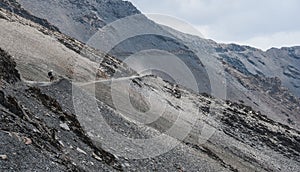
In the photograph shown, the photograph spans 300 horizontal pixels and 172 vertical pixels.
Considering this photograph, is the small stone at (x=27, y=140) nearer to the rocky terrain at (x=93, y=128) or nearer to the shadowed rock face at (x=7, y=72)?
the rocky terrain at (x=93, y=128)

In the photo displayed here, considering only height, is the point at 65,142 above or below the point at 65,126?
below

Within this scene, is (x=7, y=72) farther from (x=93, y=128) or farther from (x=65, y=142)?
(x=65, y=142)

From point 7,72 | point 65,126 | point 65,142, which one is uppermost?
point 7,72

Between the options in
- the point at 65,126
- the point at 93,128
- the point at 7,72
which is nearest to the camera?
the point at 65,126

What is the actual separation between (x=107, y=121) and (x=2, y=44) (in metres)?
19.2

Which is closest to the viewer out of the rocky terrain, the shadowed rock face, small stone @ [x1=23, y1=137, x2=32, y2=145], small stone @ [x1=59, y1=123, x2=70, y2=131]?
small stone @ [x1=23, y1=137, x2=32, y2=145]

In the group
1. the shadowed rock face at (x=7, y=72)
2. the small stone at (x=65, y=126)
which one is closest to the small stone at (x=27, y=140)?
the small stone at (x=65, y=126)

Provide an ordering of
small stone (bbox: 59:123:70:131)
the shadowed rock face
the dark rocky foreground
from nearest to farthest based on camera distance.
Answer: the dark rocky foreground, small stone (bbox: 59:123:70:131), the shadowed rock face

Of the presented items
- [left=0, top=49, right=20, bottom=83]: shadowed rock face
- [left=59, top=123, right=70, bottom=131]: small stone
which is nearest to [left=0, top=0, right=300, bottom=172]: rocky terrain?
[left=59, top=123, right=70, bottom=131]: small stone

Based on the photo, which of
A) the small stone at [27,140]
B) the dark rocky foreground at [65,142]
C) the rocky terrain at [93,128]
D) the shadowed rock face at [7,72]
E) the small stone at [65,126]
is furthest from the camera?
the shadowed rock face at [7,72]

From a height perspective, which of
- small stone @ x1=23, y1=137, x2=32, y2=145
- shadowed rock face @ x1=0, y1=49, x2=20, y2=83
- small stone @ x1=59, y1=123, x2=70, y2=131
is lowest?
small stone @ x1=59, y1=123, x2=70, y2=131

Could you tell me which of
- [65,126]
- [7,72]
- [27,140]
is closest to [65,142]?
[65,126]

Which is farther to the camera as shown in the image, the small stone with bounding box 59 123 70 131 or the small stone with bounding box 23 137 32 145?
the small stone with bounding box 59 123 70 131

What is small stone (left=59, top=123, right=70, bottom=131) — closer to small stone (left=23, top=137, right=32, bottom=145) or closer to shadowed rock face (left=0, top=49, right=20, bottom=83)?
shadowed rock face (left=0, top=49, right=20, bottom=83)
